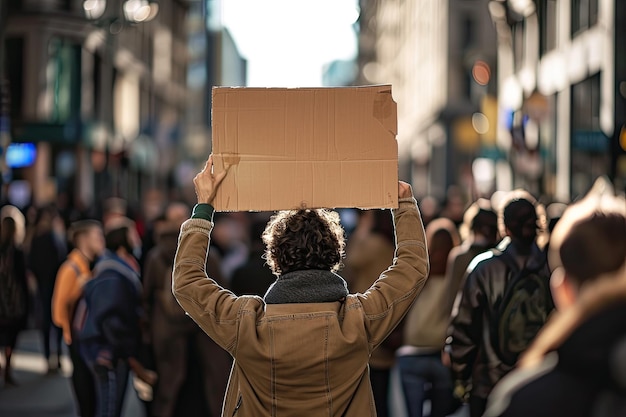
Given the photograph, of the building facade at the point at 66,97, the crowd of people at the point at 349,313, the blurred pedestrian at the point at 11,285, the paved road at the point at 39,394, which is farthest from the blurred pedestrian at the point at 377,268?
the building facade at the point at 66,97

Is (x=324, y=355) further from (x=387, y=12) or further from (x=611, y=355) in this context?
(x=387, y=12)

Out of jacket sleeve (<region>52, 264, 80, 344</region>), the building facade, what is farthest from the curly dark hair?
the building facade

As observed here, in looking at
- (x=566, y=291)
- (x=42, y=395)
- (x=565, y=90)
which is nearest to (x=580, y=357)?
(x=566, y=291)

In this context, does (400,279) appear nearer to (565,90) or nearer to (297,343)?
(297,343)

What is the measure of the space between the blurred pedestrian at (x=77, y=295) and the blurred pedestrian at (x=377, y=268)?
1.88m

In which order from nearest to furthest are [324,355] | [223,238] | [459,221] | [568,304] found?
1. [568,304]
2. [324,355]
3. [223,238]
4. [459,221]

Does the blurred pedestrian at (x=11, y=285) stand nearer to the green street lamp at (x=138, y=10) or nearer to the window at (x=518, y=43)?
the green street lamp at (x=138, y=10)

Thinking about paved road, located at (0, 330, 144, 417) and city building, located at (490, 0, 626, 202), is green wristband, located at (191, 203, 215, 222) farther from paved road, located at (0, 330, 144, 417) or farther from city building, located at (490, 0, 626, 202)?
city building, located at (490, 0, 626, 202)

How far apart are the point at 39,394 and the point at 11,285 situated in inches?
44.5

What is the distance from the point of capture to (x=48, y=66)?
40312 millimetres

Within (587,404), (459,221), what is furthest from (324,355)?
(459,221)

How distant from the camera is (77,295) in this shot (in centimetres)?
905

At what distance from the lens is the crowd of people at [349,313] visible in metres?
2.46

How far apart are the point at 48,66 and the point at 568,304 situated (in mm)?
39004
